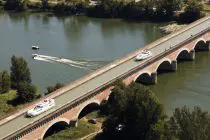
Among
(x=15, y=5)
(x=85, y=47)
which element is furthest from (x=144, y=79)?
(x=15, y=5)

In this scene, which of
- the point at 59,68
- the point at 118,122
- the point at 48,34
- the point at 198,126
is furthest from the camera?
the point at 48,34

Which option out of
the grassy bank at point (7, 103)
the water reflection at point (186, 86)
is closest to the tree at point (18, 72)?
the grassy bank at point (7, 103)

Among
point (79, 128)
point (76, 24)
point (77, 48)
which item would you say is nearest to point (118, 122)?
point (79, 128)

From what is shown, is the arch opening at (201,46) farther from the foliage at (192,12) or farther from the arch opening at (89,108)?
the arch opening at (89,108)

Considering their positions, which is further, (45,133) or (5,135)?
(45,133)

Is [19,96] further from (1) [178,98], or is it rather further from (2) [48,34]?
(2) [48,34]

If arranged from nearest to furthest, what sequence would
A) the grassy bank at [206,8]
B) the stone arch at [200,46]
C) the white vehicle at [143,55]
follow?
the white vehicle at [143,55] → the stone arch at [200,46] → the grassy bank at [206,8]

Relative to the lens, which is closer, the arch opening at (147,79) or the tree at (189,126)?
the tree at (189,126)
